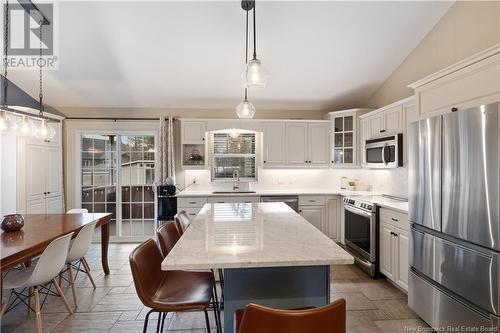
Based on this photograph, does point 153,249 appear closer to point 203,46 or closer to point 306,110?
point 203,46

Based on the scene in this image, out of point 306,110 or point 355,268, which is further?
point 306,110

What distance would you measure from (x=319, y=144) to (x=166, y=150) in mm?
2666

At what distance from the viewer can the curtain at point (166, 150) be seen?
4551 millimetres

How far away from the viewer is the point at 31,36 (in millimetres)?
3166

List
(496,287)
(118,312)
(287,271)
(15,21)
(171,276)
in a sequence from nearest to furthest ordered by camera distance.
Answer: (287,271) → (496,287) → (171,276) → (118,312) → (15,21)

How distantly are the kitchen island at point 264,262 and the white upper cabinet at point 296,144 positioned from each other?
115 inches

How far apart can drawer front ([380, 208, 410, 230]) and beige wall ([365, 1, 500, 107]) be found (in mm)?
1744

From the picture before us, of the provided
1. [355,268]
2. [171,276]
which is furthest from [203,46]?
[355,268]

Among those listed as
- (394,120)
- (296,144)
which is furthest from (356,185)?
(394,120)

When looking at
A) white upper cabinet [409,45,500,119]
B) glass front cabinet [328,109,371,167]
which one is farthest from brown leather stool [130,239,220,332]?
glass front cabinet [328,109,371,167]

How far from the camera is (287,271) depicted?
1.45 metres

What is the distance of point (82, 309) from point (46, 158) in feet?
8.76

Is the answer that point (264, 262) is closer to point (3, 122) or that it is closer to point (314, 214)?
point (3, 122)

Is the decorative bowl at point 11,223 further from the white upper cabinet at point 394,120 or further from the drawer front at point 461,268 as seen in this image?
the white upper cabinet at point 394,120
